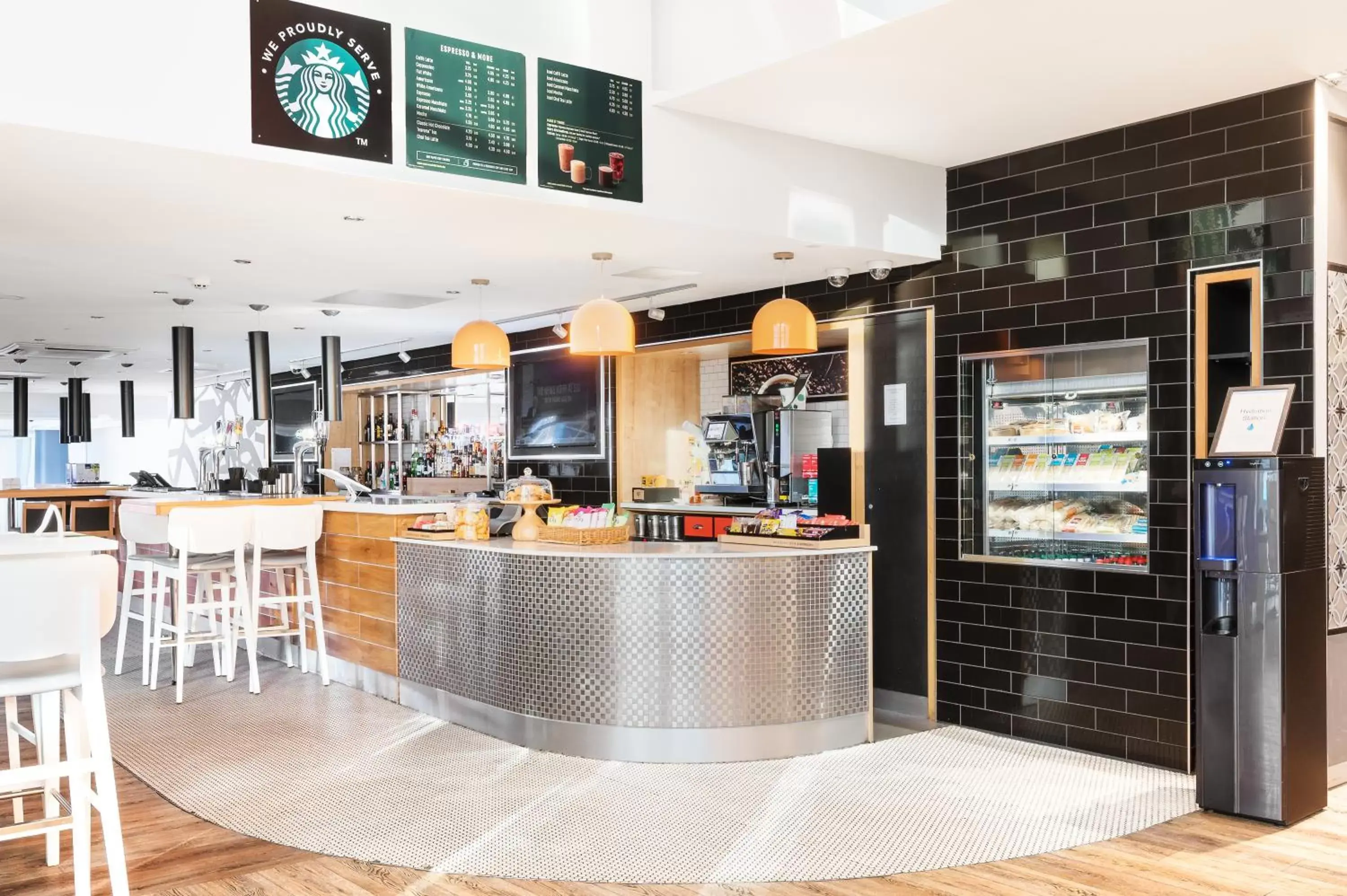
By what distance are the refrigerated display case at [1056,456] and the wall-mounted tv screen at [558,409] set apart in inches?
147

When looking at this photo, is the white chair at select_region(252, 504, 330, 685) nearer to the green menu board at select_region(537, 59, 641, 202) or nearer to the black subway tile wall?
the green menu board at select_region(537, 59, 641, 202)

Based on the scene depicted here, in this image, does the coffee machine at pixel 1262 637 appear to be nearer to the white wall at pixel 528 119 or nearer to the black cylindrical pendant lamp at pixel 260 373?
the white wall at pixel 528 119

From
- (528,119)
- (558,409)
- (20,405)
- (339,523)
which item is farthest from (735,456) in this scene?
(20,405)

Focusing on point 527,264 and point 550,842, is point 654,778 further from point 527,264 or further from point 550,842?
point 527,264

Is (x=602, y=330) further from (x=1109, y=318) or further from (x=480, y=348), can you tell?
(x=1109, y=318)

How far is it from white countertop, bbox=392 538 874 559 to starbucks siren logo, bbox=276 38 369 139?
7.04ft

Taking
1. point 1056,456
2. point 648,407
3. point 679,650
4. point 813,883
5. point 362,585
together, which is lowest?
point 813,883

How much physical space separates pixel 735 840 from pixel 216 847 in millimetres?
1876

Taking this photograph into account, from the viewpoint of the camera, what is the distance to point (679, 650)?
5.05 m

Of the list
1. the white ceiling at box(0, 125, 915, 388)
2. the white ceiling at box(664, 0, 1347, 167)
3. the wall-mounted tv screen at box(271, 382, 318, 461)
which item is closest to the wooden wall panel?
the white ceiling at box(0, 125, 915, 388)

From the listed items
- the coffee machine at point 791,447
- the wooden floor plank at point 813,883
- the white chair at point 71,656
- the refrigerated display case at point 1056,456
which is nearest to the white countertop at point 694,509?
the coffee machine at point 791,447

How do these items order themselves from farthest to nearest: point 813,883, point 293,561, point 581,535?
1. point 293,561
2. point 581,535
3. point 813,883

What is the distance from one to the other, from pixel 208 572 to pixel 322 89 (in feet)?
13.3

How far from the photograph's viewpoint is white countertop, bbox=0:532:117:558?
10.7ft
